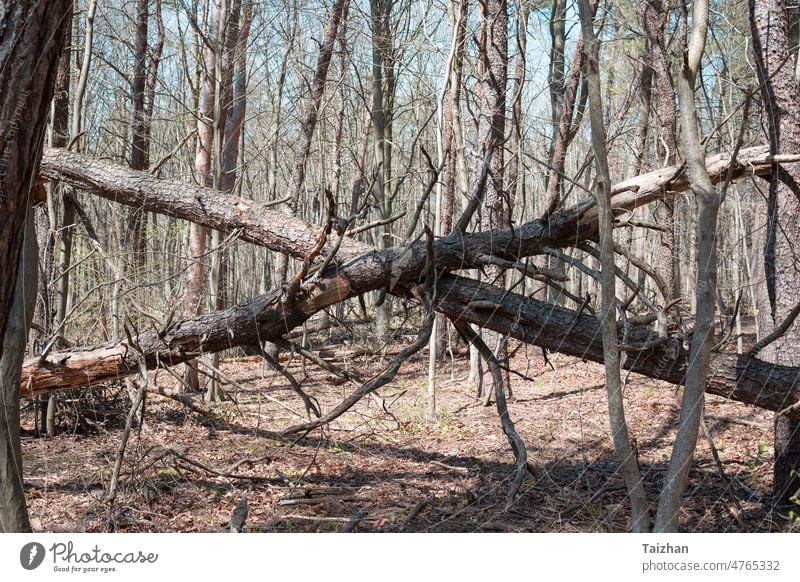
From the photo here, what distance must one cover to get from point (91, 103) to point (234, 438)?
24.2 ft

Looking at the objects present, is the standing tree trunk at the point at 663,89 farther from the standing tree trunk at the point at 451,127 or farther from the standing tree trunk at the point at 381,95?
the standing tree trunk at the point at 381,95

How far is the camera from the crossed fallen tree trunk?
4016 millimetres

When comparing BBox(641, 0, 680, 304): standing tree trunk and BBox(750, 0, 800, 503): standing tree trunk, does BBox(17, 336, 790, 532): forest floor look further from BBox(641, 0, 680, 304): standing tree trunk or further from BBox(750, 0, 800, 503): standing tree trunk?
Result: BBox(641, 0, 680, 304): standing tree trunk

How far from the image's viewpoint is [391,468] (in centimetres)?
555

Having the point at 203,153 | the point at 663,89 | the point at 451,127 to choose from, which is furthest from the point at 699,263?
the point at 203,153

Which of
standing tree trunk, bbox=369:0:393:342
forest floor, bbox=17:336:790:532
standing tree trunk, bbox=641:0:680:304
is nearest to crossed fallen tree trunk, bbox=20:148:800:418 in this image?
forest floor, bbox=17:336:790:532

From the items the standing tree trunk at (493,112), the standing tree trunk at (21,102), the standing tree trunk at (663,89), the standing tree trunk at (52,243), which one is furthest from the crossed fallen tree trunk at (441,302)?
the standing tree trunk at (663,89)

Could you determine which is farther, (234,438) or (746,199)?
(746,199)

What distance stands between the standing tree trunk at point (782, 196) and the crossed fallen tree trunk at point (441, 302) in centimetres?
17

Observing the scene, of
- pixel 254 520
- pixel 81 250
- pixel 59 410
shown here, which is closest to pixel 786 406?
pixel 254 520

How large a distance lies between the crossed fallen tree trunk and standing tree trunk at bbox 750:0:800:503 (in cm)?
17

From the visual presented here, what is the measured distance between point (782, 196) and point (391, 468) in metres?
3.48
